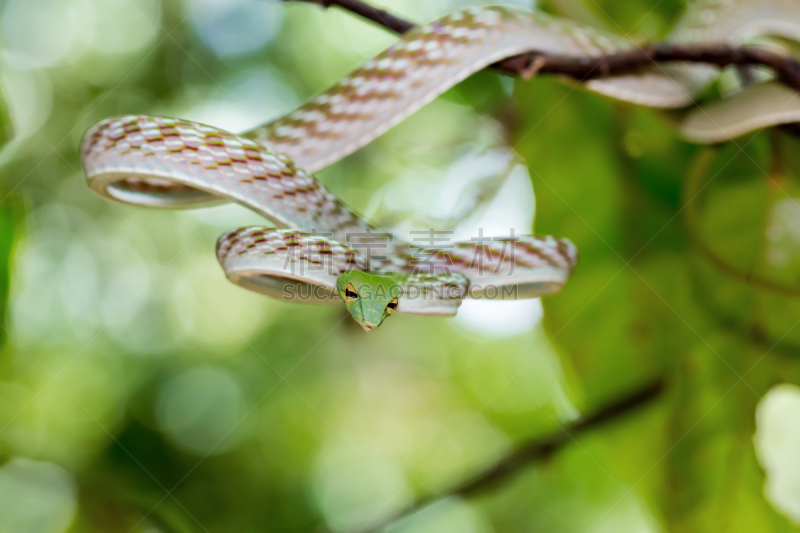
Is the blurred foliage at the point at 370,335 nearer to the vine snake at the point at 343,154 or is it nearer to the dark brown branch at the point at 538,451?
the dark brown branch at the point at 538,451

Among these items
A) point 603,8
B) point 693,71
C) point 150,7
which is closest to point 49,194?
point 150,7

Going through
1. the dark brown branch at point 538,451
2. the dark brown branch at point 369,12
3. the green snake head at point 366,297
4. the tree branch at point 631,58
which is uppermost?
the dark brown branch at point 369,12

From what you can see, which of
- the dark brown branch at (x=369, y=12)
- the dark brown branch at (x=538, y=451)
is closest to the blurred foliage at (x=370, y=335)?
the dark brown branch at (x=538, y=451)

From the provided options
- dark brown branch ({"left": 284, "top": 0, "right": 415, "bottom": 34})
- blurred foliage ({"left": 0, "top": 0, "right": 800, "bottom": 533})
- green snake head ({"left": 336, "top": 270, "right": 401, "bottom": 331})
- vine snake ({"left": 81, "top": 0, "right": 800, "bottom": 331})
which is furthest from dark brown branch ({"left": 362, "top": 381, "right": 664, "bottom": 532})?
dark brown branch ({"left": 284, "top": 0, "right": 415, "bottom": 34})

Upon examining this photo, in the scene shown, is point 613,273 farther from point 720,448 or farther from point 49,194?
point 49,194

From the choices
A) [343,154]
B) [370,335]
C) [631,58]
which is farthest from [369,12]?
[370,335]

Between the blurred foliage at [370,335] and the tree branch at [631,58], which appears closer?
the tree branch at [631,58]

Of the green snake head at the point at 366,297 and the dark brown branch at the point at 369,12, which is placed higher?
the dark brown branch at the point at 369,12
